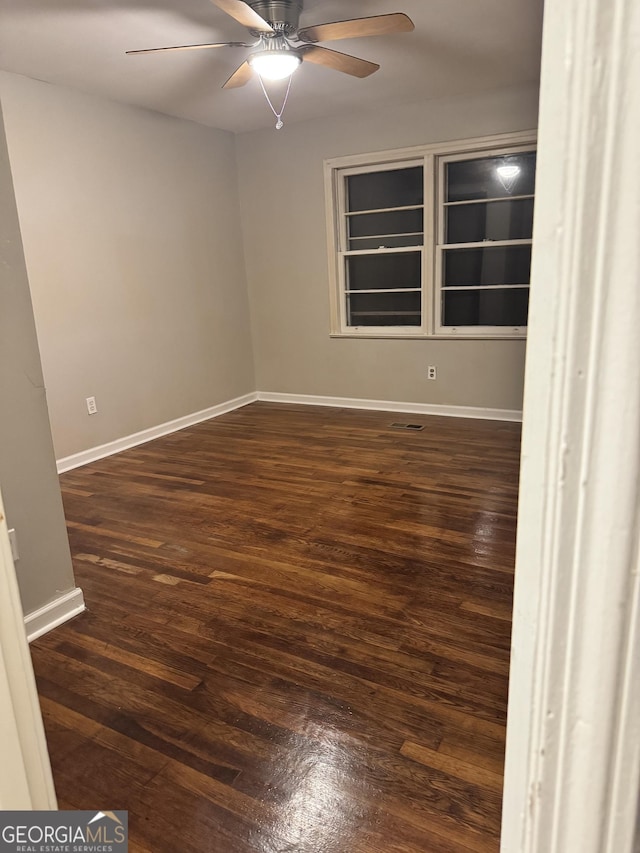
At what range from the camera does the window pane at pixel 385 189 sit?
494 cm

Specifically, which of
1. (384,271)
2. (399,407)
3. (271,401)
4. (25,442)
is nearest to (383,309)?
(384,271)

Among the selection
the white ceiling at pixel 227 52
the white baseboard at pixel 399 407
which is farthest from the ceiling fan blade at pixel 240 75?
the white baseboard at pixel 399 407

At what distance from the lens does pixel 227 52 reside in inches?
130

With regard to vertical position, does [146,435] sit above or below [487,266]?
below

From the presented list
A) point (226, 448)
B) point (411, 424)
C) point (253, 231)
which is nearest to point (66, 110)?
point (253, 231)

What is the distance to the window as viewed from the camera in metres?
4.64

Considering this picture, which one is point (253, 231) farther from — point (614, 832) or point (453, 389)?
point (614, 832)

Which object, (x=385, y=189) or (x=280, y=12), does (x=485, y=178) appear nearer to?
(x=385, y=189)

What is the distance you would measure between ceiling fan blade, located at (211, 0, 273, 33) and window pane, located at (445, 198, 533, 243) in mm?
2520

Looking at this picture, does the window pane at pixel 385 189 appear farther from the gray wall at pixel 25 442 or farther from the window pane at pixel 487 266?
the gray wall at pixel 25 442

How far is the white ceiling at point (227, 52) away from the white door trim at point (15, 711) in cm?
297

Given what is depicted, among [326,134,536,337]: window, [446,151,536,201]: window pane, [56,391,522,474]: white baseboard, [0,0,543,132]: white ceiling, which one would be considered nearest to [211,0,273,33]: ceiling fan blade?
[0,0,543,132]: white ceiling

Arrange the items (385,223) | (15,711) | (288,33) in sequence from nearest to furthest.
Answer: (15,711) → (288,33) → (385,223)

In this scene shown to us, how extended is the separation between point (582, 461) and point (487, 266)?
4.74 m
